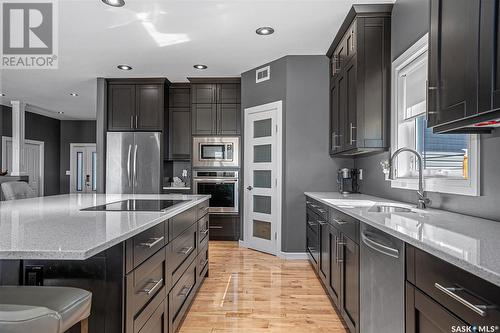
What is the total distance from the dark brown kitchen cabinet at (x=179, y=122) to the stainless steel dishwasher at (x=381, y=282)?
14.4ft

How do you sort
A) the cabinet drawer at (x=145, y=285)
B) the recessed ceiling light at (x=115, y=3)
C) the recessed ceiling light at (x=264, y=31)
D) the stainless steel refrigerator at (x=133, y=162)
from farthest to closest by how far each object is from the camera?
the stainless steel refrigerator at (x=133, y=162) → the recessed ceiling light at (x=264, y=31) → the recessed ceiling light at (x=115, y=3) → the cabinet drawer at (x=145, y=285)

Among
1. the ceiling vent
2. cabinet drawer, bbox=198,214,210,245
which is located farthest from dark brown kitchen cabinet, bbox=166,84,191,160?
cabinet drawer, bbox=198,214,210,245

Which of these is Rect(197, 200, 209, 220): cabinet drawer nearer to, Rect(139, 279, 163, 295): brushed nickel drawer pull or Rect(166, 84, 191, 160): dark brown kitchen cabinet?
Rect(139, 279, 163, 295): brushed nickel drawer pull

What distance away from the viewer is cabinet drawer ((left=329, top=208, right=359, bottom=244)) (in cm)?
204

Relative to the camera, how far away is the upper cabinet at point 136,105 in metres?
5.42

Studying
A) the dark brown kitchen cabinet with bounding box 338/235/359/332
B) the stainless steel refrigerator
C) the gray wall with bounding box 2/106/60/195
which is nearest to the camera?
the dark brown kitchen cabinet with bounding box 338/235/359/332

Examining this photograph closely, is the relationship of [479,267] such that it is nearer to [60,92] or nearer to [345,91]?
[345,91]

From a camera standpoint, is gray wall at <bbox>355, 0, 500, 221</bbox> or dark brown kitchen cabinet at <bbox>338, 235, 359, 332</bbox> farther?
dark brown kitchen cabinet at <bbox>338, 235, 359, 332</bbox>

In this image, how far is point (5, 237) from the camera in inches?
46.6

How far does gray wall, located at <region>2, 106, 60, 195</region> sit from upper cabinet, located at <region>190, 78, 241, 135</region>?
517cm

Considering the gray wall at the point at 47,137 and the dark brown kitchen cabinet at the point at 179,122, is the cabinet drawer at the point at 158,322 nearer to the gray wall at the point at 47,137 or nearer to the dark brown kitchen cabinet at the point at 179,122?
the dark brown kitchen cabinet at the point at 179,122

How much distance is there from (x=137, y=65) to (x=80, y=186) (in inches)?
237

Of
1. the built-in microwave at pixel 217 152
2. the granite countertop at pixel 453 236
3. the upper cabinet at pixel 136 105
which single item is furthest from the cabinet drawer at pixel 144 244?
the upper cabinet at pixel 136 105

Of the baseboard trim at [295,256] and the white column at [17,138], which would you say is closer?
the baseboard trim at [295,256]
